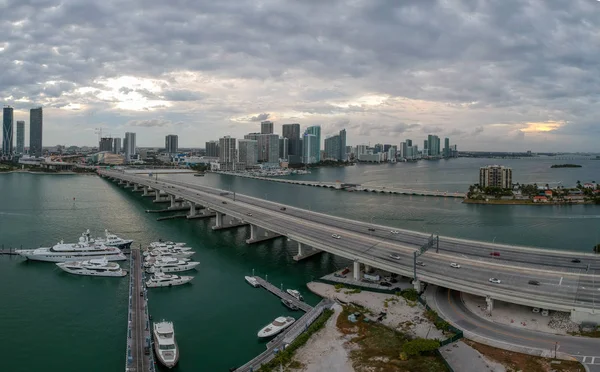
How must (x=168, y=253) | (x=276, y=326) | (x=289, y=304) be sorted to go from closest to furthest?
(x=276, y=326) → (x=289, y=304) → (x=168, y=253)

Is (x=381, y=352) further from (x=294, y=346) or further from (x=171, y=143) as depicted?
(x=171, y=143)

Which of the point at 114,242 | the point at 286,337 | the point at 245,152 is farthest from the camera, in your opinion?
the point at 245,152

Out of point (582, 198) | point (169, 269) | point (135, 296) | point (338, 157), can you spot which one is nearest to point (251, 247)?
point (169, 269)

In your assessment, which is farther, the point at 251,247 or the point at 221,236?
the point at 221,236

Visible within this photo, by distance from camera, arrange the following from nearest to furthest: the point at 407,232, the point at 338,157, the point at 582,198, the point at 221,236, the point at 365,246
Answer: the point at 365,246 < the point at 407,232 < the point at 221,236 < the point at 582,198 < the point at 338,157

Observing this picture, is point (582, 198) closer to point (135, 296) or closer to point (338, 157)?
point (135, 296)

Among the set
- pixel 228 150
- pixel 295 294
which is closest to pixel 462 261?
pixel 295 294
